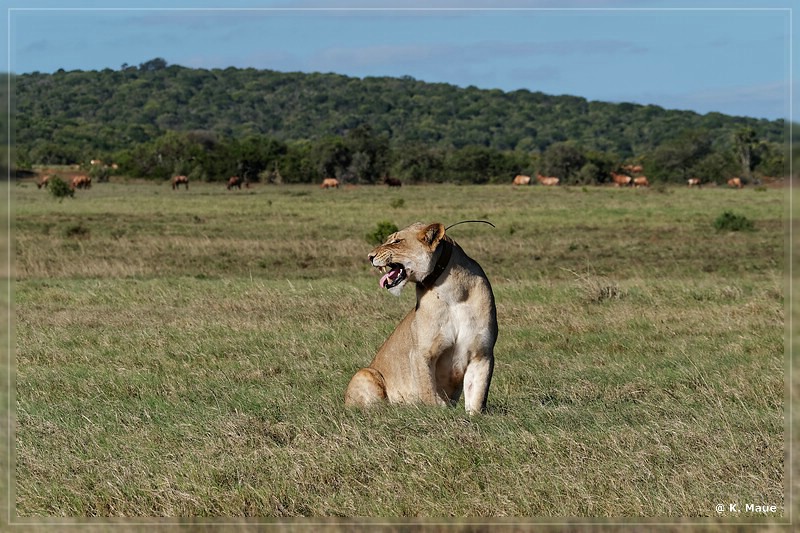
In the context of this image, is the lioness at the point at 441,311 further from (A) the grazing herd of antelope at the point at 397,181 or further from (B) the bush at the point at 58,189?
(A) the grazing herd of antelope at the point at 397,181

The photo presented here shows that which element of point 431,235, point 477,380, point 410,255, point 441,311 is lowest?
point 477,380

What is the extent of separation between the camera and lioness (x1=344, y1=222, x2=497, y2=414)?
22.6 feet

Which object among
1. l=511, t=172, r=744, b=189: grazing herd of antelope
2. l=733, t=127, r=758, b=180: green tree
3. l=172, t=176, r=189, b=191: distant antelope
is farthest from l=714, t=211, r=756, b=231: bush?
l=733, t=127, r=758, b=180: green tree

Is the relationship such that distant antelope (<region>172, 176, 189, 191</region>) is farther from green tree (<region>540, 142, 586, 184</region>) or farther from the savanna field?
the savanna field

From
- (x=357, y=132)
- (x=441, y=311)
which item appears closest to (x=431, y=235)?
(x=441, y=311)

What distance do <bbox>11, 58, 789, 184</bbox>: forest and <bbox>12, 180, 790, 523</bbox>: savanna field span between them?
32304 millimetres

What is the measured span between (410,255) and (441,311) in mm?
415

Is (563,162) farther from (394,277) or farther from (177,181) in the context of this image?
(394,277)

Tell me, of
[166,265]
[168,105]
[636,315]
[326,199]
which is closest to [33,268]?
[166,265]

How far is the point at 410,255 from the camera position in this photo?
22.6ft

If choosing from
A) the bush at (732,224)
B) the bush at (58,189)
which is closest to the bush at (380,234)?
the bush at (732,224)

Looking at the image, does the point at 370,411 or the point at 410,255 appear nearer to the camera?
the point at 410,255

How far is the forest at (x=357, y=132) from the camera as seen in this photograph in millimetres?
84000

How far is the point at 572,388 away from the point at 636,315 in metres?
5.07
